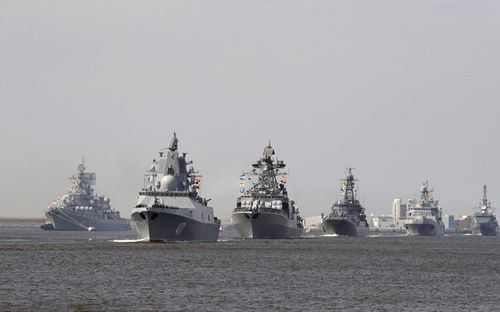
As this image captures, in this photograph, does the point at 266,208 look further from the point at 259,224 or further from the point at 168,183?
the point at 168,183

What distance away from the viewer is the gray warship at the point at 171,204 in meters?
131

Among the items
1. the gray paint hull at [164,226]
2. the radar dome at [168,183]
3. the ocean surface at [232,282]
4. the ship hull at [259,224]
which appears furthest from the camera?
the ship hull at [259,224]

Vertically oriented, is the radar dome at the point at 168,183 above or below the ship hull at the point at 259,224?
above

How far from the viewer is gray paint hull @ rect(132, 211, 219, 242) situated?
5133 inches

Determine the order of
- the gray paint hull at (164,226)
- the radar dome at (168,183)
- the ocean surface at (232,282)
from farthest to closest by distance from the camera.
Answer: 1. the radar dome at (168,183)
2. the gray paint hull at (164,226)
3. the ocean surface at (232,282)

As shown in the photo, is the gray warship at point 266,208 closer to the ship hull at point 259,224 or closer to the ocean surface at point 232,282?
the ship hull at point 259,224

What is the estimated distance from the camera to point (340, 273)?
8731 cm

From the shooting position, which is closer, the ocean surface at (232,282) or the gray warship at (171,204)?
the ocean surface at (232,282)

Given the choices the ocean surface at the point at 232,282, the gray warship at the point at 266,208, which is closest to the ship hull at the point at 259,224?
the gray warship at the point at 266,208

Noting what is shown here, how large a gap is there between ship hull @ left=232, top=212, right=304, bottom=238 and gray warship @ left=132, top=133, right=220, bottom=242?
29.3m

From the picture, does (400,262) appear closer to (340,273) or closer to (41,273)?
(340,273)

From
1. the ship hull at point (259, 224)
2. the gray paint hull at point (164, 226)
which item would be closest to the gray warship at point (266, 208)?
the ship hull at point (259, 224)

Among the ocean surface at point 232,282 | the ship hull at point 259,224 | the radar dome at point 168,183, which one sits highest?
the radar dome at point 168,183

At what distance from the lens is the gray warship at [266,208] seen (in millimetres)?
174875
